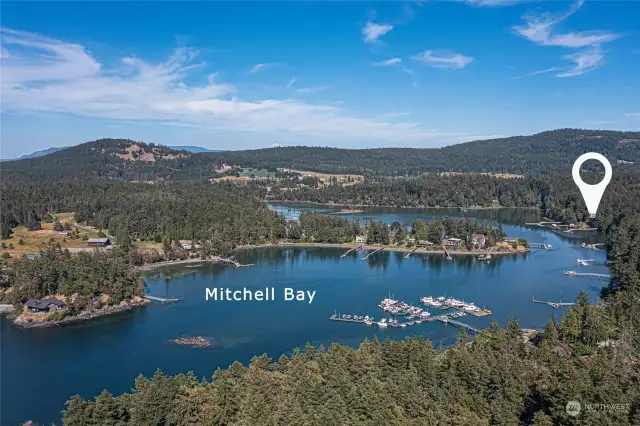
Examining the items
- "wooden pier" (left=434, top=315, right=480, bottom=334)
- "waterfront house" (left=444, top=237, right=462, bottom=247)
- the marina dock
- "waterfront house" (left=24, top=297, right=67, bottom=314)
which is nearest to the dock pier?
"waterfront house" (left=444, top=237, right=462, bottom=247)

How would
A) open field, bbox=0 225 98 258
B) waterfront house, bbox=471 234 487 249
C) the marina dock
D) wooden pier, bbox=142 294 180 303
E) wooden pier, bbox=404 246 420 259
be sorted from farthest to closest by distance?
waterfront house, bbox=471 234 487 249, wooden pier, bbox=404 246 420 259, open field, bbox=0 225 98 258, the marina dock, wooden pier, bbox=142 294 180 303

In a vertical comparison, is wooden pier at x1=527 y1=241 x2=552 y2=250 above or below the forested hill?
below

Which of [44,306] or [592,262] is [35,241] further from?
[592,262]

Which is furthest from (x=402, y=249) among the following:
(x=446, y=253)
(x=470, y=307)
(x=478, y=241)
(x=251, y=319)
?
(x=251, y=319)

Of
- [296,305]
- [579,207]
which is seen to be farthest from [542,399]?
[579,207]

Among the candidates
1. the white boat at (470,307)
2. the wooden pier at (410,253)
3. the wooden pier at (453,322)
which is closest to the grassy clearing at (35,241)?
the wooden pier at (410,253)

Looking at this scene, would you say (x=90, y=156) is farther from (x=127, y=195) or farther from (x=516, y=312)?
(x=516, y=312)

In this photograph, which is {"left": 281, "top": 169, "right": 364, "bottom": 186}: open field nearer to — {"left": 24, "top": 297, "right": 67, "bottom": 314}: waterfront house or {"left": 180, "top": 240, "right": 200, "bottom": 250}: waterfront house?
{"left": 180, "top": 240, "right": 200, "bottom": 250}: waterfront house

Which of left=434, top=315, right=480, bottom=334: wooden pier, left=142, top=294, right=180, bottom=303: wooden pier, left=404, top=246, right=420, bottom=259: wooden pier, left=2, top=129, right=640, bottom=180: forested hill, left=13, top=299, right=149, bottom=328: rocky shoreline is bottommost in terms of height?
left=13, top=299, right=149, bottom=328: rocky shoreline
